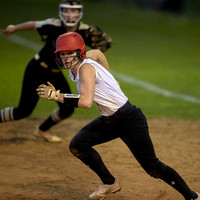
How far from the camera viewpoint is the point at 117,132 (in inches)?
224

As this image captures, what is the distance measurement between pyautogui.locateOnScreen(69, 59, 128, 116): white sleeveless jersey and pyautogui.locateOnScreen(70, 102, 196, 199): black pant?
0.26ft

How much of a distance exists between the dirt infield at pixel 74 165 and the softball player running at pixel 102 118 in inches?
23.0

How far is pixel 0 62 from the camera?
642 inches

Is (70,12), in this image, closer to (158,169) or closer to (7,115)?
(7,115)

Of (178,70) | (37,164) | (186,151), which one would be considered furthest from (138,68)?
(37,164)

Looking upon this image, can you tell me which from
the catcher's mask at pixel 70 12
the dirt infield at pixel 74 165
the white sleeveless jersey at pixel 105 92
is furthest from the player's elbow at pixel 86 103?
the catcher's mask at pixel 70 12

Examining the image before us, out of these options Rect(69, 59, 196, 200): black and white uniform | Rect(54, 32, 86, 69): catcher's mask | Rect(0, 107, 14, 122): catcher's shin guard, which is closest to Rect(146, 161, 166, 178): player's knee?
Rect(69, 59, 196, 200): black and white uniform

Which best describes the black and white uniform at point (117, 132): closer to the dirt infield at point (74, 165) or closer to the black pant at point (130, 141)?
the black pant at point (130, 141)

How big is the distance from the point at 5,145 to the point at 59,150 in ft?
3.12

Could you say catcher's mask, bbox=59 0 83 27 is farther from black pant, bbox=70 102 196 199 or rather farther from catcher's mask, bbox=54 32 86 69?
black pant, bbox=70 102 196 199

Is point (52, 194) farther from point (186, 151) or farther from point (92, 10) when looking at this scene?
point (92, 10)

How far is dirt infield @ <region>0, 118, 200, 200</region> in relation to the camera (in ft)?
20.4

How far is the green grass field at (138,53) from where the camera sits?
11594mm

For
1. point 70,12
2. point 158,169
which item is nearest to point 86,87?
point 158,169
